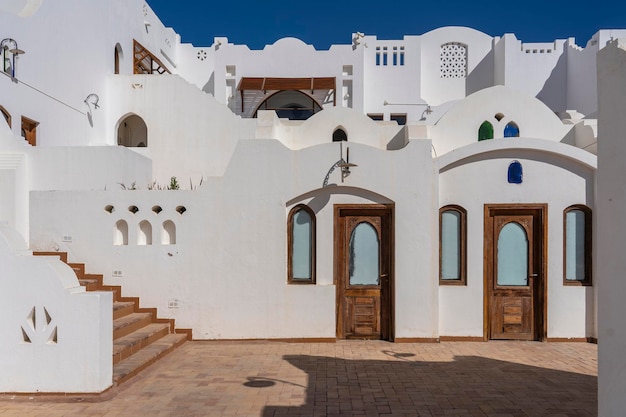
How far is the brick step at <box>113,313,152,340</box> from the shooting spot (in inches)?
303

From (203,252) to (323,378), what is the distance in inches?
132

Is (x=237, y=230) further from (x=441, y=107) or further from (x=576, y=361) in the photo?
(x=441, y=107)

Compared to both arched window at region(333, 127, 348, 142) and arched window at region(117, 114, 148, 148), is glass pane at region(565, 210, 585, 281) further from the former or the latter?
arched window at region(117, 114, 148, 148)

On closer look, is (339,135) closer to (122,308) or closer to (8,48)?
(122,308)

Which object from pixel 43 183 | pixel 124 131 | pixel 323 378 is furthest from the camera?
pixel 124 131

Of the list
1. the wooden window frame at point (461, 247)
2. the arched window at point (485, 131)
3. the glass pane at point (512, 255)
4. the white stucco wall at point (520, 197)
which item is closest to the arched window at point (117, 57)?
the arched window at point (485, 131)

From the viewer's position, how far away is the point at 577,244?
9.32 meters

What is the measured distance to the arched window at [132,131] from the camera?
17078 millimetres

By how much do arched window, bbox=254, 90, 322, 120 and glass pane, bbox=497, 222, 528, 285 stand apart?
40.2 ft

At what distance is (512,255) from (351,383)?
4358mm

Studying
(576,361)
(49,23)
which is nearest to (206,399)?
(576,361)

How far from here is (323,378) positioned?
7.07 m

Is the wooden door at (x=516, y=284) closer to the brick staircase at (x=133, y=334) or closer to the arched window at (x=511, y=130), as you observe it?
the arched window at (x=511, y=130)

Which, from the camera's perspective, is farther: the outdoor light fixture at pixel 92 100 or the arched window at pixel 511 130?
the outdoor light fixture at pixel 92 100
